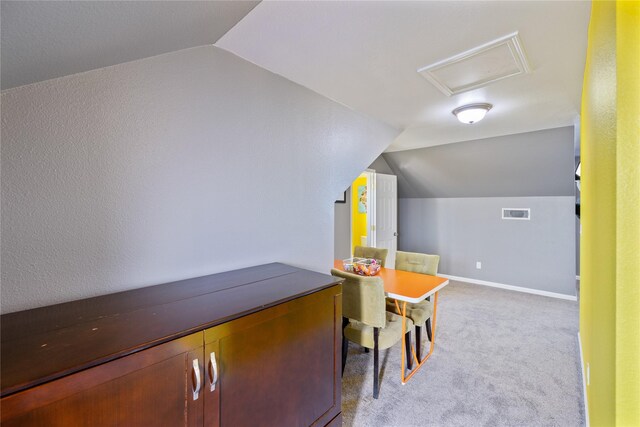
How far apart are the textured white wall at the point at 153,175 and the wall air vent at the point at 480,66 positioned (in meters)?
0.83

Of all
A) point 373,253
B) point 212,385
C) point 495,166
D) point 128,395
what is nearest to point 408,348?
point 373,253

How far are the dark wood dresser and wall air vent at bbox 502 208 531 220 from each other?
4363 mm

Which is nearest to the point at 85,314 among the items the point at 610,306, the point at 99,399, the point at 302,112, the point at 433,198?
the point at 99,399

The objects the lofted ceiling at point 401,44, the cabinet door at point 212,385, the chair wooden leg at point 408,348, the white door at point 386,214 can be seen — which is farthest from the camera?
the white door at point 386,214

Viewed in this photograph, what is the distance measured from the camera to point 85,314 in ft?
3.32

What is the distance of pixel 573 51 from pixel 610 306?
1.47 m

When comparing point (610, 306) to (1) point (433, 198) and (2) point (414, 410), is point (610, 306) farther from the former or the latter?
(1) point (433, 198)

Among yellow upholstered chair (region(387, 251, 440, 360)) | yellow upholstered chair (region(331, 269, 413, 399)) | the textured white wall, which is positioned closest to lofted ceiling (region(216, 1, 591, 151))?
the textured white wall

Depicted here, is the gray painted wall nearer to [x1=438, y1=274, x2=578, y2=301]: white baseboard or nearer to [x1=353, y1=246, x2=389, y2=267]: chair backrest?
[x1=438, y1=274, x2=578, y2=301]: white baseboard

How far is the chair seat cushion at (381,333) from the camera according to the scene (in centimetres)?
209

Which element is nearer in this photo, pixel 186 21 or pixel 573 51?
pixel 186 21

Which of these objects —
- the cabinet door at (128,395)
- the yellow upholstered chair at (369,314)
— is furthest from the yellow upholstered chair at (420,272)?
the cabinet door at (128,395)

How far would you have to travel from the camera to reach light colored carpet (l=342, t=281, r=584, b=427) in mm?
1881

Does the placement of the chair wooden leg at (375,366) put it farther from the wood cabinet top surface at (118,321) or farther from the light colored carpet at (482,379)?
the wood cabinet top surface at (118,321)
